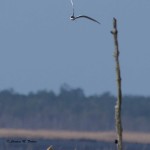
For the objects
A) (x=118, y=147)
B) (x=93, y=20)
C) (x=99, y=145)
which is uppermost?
(x=99, y=145)

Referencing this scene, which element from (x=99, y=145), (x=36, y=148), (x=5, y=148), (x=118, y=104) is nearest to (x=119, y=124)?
(x=118, y=104)

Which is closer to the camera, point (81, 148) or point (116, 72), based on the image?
point (116, 72)

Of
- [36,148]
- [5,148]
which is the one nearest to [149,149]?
[5,148]

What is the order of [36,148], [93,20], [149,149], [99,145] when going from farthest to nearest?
1. [149,149]
2. [99,145]
3. [36,148]
4. [93,20]

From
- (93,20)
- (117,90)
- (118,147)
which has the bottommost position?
(118,147)

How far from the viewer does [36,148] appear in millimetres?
15945

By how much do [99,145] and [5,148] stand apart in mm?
6322

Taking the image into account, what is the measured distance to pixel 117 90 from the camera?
639cm

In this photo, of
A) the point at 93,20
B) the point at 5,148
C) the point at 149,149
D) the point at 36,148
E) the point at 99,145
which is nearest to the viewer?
the point at 93,20

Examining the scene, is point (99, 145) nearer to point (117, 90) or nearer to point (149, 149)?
point (149, 149)

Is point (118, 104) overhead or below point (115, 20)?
below

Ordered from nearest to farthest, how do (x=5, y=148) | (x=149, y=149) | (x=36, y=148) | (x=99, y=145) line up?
(x=36, y=148)
(x=5, y=148)
(x=99, y=145)
(x=149, y=149)

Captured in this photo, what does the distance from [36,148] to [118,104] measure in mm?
9620

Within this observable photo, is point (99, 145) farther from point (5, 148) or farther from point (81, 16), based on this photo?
point (81, 16)
